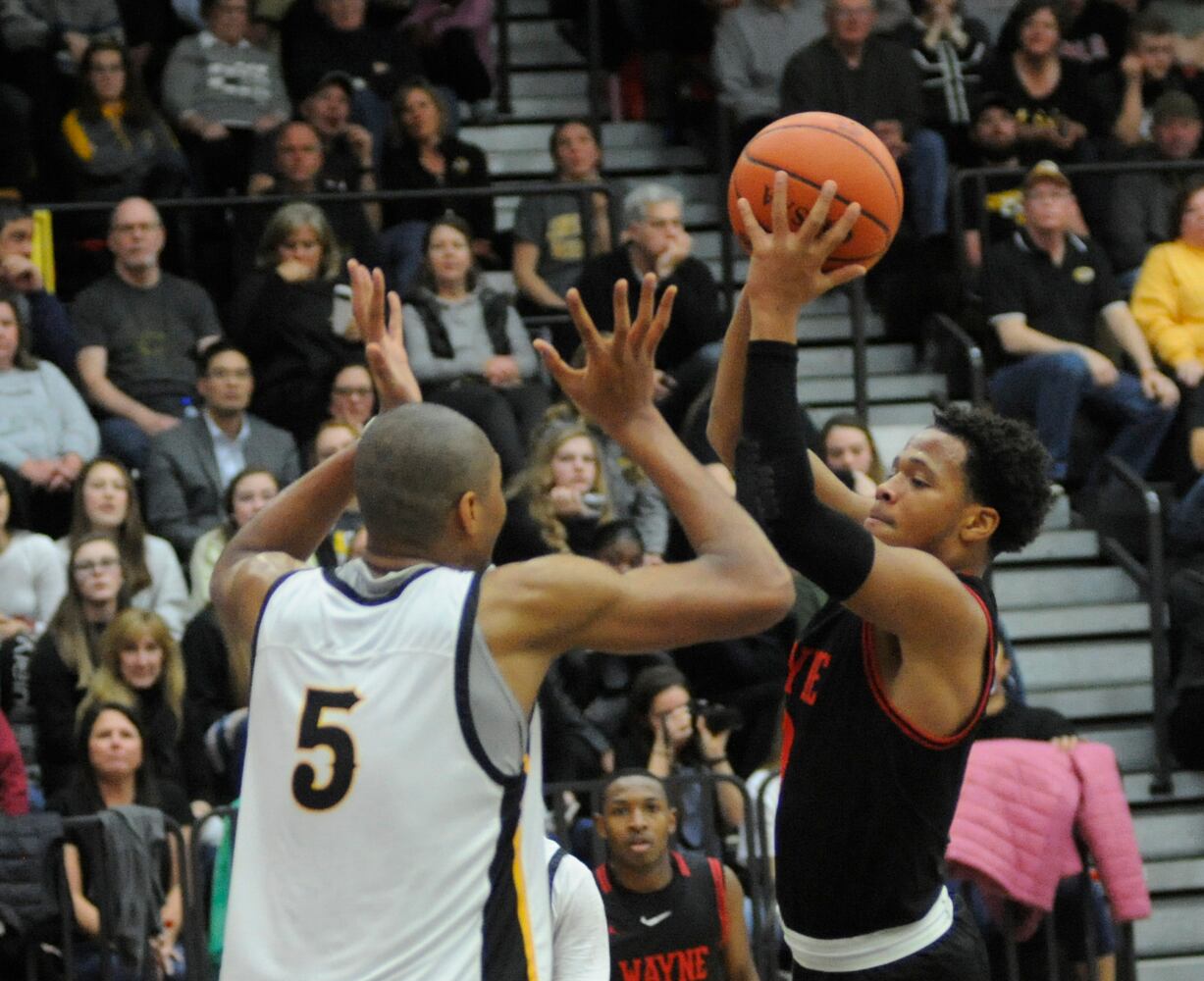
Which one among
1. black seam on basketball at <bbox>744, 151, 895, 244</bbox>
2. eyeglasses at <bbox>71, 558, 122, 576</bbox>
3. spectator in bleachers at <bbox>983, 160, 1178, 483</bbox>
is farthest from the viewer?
spectator in bleachers at <bbox>983, 160, 1178, 483</bbox>

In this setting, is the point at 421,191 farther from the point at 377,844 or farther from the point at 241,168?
A: the point at 377,844

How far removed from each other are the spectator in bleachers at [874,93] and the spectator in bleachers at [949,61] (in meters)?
0.54

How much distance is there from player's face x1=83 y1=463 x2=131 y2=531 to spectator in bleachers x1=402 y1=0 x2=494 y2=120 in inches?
180

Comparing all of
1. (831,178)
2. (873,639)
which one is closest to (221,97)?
(831,178)

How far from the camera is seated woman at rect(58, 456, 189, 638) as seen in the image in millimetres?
9391

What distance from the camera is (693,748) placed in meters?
9.01

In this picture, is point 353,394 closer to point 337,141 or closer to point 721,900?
point 337,141

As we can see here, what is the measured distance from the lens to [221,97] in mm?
12297

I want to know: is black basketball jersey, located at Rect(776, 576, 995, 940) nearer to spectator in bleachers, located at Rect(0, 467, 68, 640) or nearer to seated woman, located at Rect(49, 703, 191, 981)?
seated woman, located at Rect(49, 703, 191, 981)

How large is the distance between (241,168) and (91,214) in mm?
966

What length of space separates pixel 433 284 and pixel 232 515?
6.11 feet

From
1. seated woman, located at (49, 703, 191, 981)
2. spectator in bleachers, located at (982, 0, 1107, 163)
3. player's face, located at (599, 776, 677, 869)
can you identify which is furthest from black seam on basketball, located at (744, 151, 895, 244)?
spectator in bleachers, located at (982, 0, 1107, 163)

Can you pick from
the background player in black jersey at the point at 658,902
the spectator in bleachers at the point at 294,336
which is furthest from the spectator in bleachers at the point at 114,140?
the background player in black jersey at the point at 658,902

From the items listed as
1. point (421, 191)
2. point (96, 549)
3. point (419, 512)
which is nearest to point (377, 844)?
point (419, 512)
